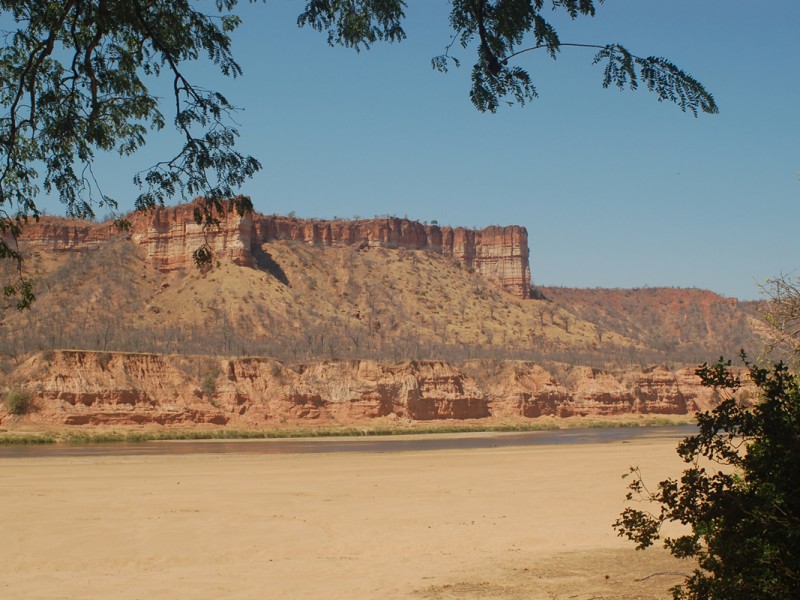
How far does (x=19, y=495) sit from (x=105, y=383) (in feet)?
124

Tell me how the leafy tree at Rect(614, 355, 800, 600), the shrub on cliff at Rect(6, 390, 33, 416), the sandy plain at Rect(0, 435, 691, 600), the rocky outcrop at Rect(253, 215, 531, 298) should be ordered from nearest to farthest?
the leafy tree at Rect(614, 355, 800, 600)
the sandy plain at Rect(0, 435, 691, 600)
the shrub on cliff at Rect(6, 390, 33, 416)
the rocky outcrop at Rect(253, 215, 531, 298)

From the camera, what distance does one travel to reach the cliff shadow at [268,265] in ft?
302

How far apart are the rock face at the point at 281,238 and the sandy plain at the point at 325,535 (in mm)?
53500

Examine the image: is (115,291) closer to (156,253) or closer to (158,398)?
(156,253)

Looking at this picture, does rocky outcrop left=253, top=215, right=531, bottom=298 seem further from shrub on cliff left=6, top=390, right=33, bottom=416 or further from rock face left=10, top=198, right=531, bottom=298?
shrub on cliff left=6, top=390, right=33, bottom=416

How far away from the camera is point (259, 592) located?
9969mm

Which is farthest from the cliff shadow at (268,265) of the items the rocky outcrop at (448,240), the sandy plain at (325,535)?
the sandy plain at (325,535)

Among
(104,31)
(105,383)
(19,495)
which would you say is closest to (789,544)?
(104,31)

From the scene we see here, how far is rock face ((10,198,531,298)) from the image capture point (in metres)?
89.3

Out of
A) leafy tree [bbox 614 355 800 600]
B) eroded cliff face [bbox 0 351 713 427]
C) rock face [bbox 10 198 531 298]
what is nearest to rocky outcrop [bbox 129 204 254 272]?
rock face [bbox 10 198 531 298]

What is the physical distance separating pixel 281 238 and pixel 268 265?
8.45 m

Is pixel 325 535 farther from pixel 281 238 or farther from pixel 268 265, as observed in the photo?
pixel 281 238

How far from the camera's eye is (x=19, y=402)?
51.4m

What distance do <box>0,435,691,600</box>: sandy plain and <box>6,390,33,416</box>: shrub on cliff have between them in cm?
2732
